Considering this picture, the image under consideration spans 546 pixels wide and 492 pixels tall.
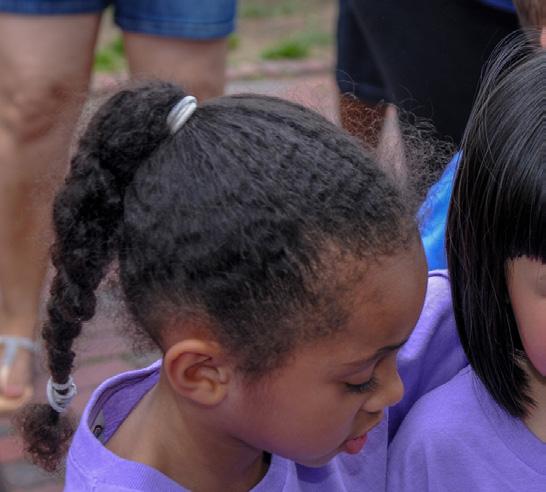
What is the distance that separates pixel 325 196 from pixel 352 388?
0.26 m

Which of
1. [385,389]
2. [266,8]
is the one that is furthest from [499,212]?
[266,8]

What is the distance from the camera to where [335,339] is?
1323 millimetres

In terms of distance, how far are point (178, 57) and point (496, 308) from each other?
1.40 metres

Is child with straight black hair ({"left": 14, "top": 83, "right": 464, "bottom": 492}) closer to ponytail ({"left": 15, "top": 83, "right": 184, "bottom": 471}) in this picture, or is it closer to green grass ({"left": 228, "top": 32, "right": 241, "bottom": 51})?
ponytail ({"left": 15, "top": 83, "right": 184, "bottom": 471})

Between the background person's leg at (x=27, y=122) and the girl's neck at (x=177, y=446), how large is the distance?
44.9 inches

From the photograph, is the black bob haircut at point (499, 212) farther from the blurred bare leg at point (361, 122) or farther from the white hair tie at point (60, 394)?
the white hair tie at point (60, 394)

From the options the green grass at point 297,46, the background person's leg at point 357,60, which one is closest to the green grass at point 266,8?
the green grass at point 297,46

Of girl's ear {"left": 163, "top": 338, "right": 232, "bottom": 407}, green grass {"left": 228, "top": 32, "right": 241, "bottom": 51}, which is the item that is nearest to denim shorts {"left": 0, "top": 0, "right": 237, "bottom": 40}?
girl's ear {"left": 163, "top": 338, "right": 232, "bottom": 407}

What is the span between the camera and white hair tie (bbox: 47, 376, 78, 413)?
1.54m

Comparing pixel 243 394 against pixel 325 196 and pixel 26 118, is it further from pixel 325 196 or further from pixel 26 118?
pixel 26 118

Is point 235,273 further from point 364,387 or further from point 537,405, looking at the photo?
point 537,405

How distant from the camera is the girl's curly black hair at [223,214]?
1.28m

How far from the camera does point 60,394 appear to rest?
1.55 meters

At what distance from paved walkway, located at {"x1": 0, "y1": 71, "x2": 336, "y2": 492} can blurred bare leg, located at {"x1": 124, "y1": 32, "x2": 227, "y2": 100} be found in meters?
0.13
